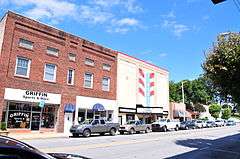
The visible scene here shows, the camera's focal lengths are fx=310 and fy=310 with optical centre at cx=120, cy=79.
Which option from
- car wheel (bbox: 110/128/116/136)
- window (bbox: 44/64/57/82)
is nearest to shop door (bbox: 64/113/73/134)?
window (bbox: 44/64/57/82)

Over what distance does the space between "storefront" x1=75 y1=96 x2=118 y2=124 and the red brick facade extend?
601 millimetres

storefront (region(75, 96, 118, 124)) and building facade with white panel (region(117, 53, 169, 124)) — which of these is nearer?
storefront (region(75, 96, 118, 124))

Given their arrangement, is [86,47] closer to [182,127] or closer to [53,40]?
[53,40]

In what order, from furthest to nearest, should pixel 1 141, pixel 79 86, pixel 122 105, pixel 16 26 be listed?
pixel 122 105 < pixel 79 86 < pixel 16 26 < pixel 1 141

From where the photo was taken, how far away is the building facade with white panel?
40.2m

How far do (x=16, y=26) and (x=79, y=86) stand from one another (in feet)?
31.0

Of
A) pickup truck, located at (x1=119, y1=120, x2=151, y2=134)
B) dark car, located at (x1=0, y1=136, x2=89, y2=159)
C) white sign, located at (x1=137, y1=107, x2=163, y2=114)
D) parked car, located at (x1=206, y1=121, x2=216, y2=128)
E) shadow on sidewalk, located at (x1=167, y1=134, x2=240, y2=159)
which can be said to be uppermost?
white sign, located at (x1=137, y1=107, x2=163, y2=114)

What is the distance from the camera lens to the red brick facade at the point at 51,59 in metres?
27.3

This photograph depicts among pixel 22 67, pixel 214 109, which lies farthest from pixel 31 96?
pixel 214 109

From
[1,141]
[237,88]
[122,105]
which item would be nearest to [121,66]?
[122,105]

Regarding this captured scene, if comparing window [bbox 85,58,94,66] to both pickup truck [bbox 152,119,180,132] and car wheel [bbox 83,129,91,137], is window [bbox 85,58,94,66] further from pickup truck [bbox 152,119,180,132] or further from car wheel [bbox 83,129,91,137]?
pickup truck [bbox 152,119,180,132]

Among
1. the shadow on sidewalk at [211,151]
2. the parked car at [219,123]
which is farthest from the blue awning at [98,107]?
the parked car at [219,123]

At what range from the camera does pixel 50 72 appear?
30.9m

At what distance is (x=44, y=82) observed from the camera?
98.6ft
